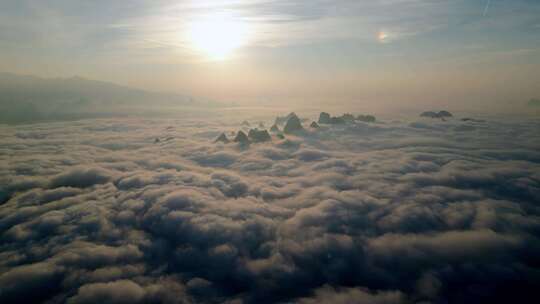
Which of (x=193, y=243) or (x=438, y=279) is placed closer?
(x=438, y=279)

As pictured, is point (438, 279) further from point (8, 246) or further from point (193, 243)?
point (8, 246)

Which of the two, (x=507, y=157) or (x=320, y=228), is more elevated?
(x=507, y=157)

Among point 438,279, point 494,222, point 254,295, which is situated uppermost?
point 494,222

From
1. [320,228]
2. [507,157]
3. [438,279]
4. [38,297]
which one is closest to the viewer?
[38,297]

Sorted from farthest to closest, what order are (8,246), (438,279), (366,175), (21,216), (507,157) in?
(507,157)
(366,175)
(21,216)
(8,246)
(438,279)

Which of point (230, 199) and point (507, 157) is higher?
point (507, 157)

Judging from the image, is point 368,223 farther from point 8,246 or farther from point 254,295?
point 8,246

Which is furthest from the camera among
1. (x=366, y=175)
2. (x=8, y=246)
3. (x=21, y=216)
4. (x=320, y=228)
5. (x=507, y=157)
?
(x=507, y=157)

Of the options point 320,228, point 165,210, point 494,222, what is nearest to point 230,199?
point 165,210

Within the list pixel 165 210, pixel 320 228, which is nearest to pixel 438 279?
pixel 320 228
